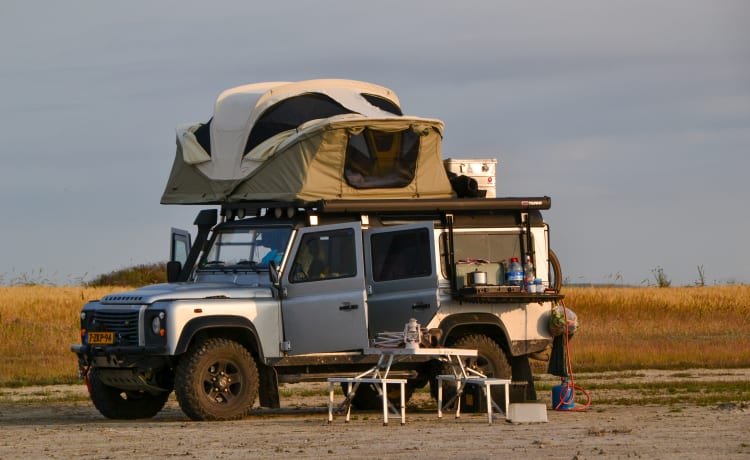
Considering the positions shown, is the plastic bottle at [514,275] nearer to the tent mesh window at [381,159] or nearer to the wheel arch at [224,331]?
the tent mesh window at [381,159]

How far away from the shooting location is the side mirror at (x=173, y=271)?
58.9ft

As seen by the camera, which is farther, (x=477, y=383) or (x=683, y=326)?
(x=683, y=326)

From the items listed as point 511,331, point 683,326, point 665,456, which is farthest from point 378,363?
point 683,326

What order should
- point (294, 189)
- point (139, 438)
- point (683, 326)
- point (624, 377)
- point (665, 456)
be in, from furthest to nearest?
1. point (683, 326)
2. point (624, 377)
3. point (294, 189)
4. point (139, 438)
5. point (665, 456)

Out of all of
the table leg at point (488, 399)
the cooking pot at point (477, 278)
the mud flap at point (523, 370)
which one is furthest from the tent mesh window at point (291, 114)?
the table leg at point (488, 399)

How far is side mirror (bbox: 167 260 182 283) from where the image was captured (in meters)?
18.0

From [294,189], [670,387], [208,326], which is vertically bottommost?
[670,387]

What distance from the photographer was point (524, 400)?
57.4ft

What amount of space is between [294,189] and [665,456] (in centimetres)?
648

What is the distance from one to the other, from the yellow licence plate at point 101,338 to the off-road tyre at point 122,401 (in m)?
0.40

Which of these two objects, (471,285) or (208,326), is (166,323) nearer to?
(208,326)

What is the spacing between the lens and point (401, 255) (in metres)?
17.2

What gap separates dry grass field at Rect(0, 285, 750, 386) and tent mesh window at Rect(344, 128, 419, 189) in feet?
32.1

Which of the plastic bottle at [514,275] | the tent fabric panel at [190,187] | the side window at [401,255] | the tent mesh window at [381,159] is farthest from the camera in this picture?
the tent fabric panel at [190,187]
